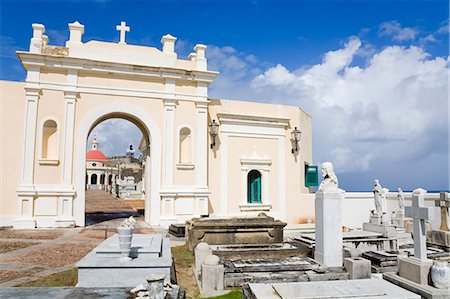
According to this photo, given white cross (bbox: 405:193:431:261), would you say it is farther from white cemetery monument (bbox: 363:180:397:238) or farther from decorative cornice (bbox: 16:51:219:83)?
decorative cornice (bbox: 16:51:219:83)

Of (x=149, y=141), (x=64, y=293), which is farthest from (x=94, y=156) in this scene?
(x=64, y=293)

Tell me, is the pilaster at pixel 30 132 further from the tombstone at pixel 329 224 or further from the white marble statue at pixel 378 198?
the white marble statue at pixel 378 198

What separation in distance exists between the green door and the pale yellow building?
0.05 meters

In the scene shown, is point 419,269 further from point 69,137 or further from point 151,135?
point 69,137

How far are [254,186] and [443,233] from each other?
8719 millimetres

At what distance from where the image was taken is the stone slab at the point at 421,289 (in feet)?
19.2

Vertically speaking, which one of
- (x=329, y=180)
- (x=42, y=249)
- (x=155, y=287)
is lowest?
(x=42, y=249)

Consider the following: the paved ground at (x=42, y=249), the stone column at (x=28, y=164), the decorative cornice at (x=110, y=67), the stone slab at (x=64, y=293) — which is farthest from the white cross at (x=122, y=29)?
the stone slab at (x=64, y=293)

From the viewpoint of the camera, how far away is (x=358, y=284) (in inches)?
243

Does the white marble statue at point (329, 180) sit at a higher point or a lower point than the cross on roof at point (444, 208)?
higher

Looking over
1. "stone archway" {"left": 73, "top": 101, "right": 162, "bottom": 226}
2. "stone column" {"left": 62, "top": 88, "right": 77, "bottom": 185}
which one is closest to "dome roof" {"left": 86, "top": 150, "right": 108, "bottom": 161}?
"stone archway" {"left": 73, "top": 101, "right": 162, "bottom": 226}

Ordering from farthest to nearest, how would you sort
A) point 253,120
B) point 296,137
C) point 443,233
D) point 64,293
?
point 296,137 → point 253,120 → point 443,233 → point 64,293

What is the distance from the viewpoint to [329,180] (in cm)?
877

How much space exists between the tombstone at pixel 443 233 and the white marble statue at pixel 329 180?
5.27 meters
